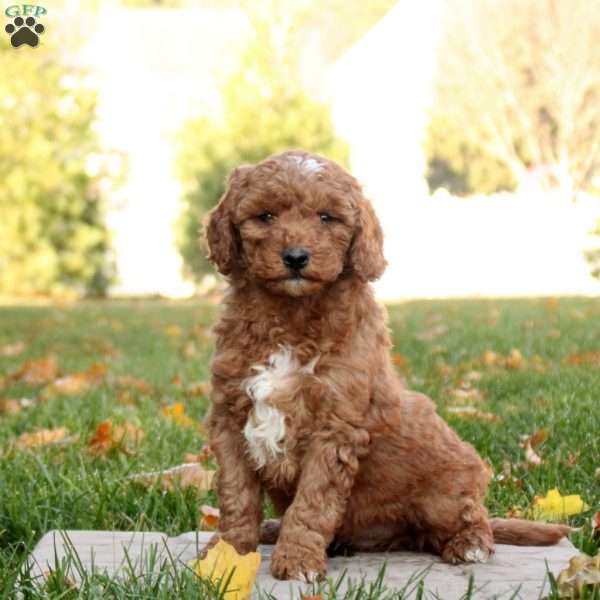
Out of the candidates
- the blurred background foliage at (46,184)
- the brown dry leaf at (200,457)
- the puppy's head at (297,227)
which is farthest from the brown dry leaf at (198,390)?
the blurred background foliage at (46,184)

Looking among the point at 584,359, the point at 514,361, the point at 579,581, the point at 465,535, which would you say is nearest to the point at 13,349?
the point at 514,361

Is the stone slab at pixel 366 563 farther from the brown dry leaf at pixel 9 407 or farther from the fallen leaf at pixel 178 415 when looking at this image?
the brown dry leaf at pixel 9 407

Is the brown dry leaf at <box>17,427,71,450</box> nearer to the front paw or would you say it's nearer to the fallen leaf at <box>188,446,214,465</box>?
the fallen leaf at <box>188,446,214,465</box>

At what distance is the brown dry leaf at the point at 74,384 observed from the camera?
6539mm

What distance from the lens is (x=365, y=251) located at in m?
3.06

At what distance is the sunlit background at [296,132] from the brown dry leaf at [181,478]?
6065mm

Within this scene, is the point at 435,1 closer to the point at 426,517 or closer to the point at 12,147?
the point at 12,147

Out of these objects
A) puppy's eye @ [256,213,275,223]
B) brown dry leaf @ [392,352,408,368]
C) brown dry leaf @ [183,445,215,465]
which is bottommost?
brown dry leaf @ [183,445,215,465]

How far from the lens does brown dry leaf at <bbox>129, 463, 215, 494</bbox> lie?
3996mm

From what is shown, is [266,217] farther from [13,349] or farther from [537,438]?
[13,349]

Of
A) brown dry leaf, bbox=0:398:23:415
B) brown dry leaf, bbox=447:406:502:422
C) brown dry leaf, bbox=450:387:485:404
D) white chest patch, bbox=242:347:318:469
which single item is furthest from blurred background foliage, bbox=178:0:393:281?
white chest patch, bbox=242:347:318:469

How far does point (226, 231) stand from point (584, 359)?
4.44 metres

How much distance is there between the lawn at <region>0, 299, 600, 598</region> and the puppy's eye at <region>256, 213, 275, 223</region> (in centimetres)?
103

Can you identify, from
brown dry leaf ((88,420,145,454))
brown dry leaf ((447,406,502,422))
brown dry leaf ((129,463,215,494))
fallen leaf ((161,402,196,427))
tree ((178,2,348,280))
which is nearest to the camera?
brown dry leaf ((129,463,215,494))
